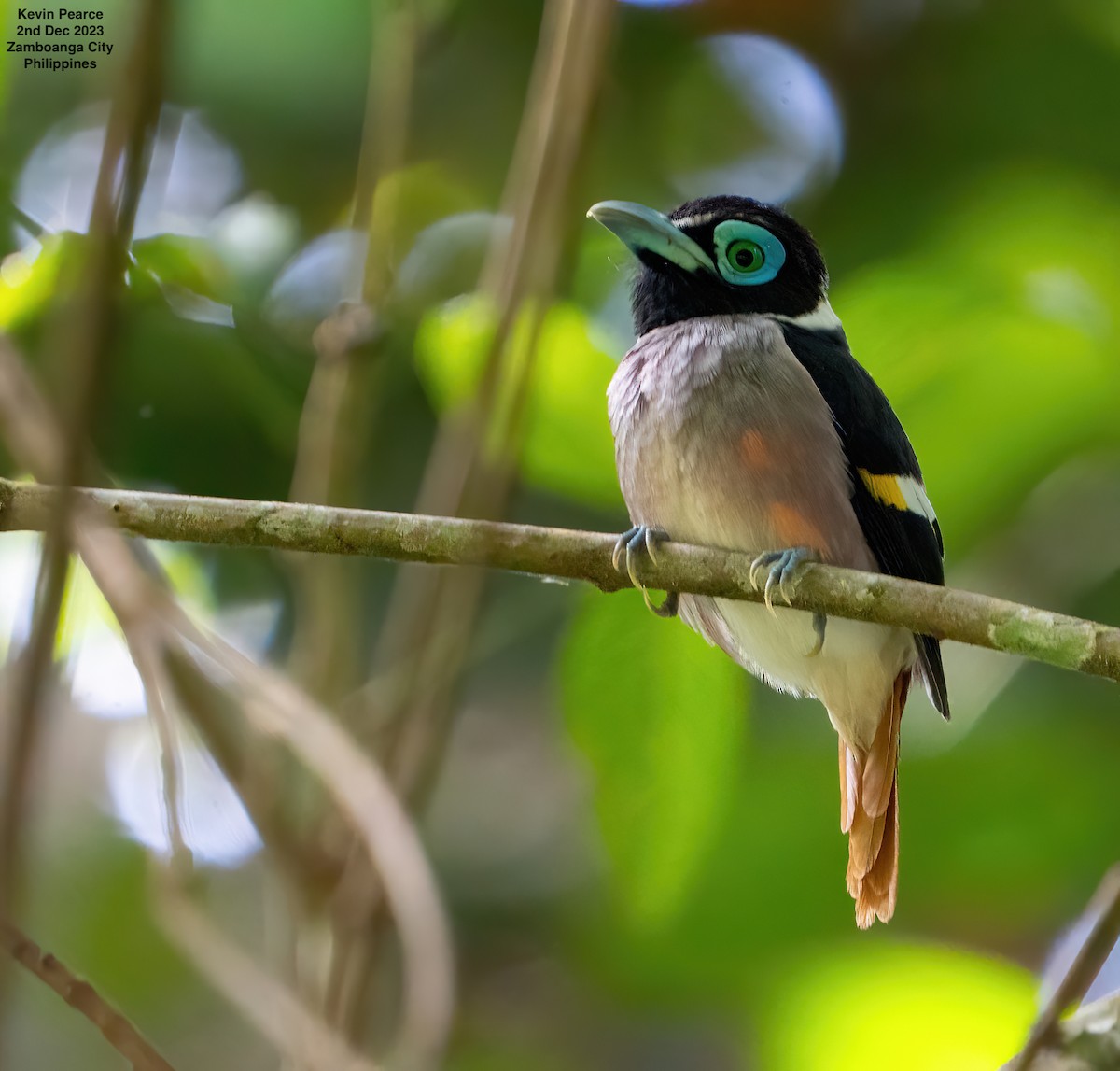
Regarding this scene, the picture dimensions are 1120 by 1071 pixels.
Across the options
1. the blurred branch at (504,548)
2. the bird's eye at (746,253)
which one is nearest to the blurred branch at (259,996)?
the blurred branch at (504,548)

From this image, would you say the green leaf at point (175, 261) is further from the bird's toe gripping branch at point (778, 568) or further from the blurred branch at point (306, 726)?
the bird's toe gripping branch at point (778, 568)

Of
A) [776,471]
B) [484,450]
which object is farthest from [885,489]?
[484,450]

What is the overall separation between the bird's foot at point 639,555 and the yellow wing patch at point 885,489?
269mm

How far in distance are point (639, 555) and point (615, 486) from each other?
0.98ft

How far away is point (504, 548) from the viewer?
1.13m

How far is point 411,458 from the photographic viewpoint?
107 inches

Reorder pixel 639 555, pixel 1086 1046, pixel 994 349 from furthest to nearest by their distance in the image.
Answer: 1. pixel 994 349
2. pixel 639 555
3. pixel 1086 1046

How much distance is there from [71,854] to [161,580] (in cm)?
136

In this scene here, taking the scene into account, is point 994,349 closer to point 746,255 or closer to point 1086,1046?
point 746,255

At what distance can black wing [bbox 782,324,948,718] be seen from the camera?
158 centimetres

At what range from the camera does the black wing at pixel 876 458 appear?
62.0 inches

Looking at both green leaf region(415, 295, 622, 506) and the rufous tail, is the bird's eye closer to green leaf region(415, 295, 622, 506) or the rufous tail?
green leaf region(415, 295, 622, 506)

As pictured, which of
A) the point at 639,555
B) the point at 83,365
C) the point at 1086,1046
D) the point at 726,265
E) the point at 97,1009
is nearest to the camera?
the point at 83,365

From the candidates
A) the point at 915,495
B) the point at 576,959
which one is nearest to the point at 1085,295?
the point at 915,495
